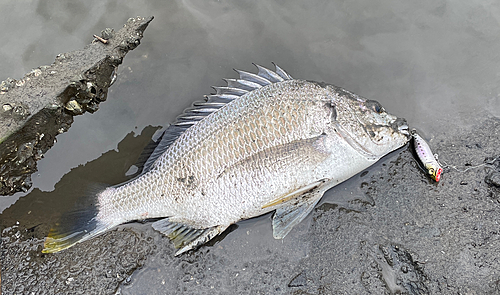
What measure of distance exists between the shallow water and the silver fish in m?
0.50

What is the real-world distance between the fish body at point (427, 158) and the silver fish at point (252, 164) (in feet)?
0.57

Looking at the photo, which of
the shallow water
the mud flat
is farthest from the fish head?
the shallow water

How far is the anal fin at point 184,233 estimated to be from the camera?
8.81ft

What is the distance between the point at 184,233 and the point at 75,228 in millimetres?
937

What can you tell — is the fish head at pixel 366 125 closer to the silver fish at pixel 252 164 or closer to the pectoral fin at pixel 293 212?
the silver fish at pixel 252 164

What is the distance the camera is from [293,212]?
9.00 ft

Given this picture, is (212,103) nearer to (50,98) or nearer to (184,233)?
(184,233)

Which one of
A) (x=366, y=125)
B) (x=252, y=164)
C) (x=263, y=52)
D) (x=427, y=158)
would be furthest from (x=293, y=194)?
(x=263, y=52)

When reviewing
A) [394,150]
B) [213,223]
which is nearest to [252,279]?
[213,223]

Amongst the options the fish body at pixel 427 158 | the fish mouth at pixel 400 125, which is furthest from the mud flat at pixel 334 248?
the fish mouth at pixel 400 125

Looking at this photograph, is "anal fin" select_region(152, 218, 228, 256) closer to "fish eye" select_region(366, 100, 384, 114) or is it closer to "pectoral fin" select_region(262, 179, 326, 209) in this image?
"pectoral fin" select_region(262, 179, 326, 209)

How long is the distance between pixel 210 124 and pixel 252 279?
55.6 inches

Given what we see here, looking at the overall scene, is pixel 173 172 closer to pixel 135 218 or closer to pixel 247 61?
pixel 135 218

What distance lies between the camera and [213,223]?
2674 mm
